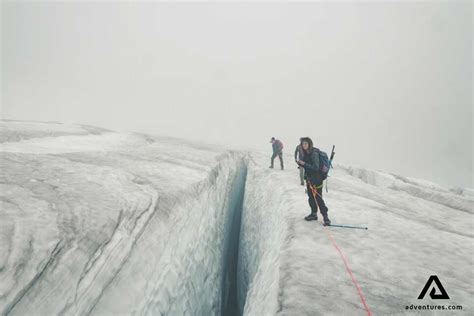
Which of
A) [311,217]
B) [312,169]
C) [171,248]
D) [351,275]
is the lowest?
[171,248]

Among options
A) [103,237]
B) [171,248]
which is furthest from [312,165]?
[103,237]

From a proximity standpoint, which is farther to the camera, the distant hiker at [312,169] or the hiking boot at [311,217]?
the hiking boot at [311,217]

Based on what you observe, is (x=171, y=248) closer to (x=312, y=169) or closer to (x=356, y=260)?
(x=312, y=169)

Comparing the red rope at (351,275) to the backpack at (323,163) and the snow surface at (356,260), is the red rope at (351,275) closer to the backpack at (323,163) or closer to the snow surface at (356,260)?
the snow surface at (356,260)

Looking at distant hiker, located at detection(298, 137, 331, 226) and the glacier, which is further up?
distant hiker, located at detection(298, 137, 331, 226)

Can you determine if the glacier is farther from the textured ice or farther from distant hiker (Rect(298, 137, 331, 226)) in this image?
distant hiker (Rect(298, 137, 331, 226))

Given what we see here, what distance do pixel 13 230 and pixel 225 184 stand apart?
9.53 meters

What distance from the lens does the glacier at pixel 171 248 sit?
3.85m

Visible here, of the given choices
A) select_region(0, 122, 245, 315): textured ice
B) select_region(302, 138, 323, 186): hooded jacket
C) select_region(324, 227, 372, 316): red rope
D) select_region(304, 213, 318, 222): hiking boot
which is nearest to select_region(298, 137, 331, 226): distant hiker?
select_region(302, 138, 323, 186): hooded jacket

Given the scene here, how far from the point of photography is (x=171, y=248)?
21.4ft

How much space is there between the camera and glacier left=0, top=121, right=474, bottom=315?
385 cm

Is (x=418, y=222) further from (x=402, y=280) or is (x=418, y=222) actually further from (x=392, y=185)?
(x=392, y=185)

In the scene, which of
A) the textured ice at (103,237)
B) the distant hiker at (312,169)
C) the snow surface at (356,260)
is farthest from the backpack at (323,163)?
the textured ice at (103,237)

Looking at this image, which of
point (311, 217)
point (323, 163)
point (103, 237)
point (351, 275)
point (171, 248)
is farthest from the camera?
point (311, 217)
